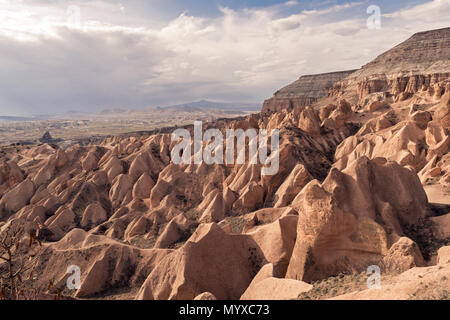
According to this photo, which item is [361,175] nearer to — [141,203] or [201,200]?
[201,200]

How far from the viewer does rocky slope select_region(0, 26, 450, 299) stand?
15000 millimetres

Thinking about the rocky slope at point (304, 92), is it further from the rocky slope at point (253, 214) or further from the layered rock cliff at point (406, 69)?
the rocky slope at point (253, 214)

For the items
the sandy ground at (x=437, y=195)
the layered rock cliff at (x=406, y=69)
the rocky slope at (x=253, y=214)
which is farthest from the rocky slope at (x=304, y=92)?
the sandy ground at (x=437, y=195)

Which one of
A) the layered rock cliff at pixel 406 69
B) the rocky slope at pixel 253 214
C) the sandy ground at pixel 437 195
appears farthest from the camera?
the layered rock cliff at pixel 406 69

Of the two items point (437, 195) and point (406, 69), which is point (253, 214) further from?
point (406, 69)

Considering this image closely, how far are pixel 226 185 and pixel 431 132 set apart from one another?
27.8 m

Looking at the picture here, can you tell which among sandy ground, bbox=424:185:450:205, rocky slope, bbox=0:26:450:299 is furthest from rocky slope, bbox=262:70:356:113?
sandy ground, bbox=424:185:450:205

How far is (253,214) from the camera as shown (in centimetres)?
3073

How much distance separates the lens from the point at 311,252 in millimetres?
15211

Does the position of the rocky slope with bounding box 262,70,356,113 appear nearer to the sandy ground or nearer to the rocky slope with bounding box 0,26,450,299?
the rocky slope with bounding box 0,26,450,299

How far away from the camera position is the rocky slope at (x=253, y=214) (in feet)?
49.2
